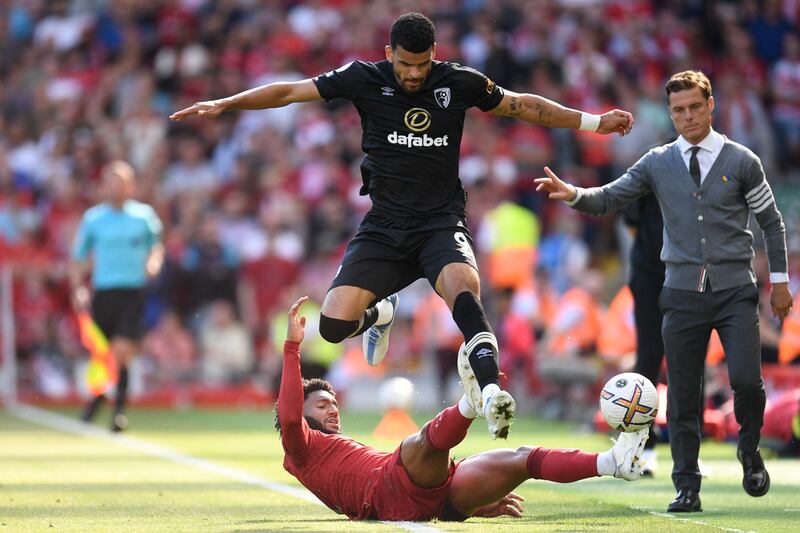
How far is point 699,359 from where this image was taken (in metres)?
8.86

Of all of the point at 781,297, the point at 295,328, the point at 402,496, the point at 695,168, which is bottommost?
the point at 402,496

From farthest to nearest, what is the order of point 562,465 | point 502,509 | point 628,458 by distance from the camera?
point 502,509 → point 562,465 → point 628,458

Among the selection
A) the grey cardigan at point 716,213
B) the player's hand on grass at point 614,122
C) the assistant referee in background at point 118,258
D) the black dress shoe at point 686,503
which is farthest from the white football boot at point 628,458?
the assistant referee in background at point 118,258

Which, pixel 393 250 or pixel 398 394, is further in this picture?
pixel 398 394

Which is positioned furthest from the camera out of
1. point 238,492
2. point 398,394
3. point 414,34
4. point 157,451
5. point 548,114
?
point 398,394

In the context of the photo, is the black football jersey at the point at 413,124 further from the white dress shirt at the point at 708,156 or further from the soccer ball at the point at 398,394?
the soccer ball at the point at 398,394

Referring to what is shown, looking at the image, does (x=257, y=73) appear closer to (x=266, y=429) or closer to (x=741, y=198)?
(x=266, y=429)

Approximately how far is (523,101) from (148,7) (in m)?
17.4

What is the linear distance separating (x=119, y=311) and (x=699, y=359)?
28.0ft

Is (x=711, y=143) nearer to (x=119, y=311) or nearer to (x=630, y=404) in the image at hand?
(x=630, y=404)

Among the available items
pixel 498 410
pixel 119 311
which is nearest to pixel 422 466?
pixel 498 410

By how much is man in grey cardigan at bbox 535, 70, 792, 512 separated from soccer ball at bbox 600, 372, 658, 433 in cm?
87

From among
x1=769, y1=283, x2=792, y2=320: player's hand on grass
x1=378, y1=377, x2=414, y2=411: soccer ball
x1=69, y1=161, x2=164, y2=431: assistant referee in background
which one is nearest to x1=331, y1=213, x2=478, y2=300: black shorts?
x1=769, y1=283, x2=792, y2=320: player's hand on grass

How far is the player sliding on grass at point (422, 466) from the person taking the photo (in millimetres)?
7594
